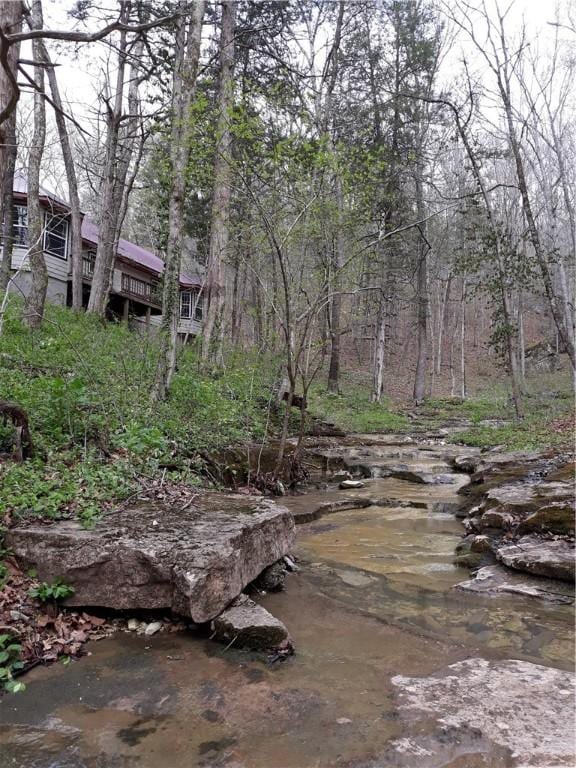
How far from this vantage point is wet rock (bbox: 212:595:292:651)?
316 centimetres

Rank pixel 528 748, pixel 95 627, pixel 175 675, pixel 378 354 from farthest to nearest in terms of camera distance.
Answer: pixel 378 354
pixel 95 627
pixel 175 675
pixel 528 748

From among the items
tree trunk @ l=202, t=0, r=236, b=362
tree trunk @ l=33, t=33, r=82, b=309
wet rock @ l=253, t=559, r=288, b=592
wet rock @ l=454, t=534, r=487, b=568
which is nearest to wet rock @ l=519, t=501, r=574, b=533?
wet rock @ l=454, t=534, r=487, b=568

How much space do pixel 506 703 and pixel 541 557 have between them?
2196mm

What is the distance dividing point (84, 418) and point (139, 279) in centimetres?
2310

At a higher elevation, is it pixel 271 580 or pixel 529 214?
pixel 529 214

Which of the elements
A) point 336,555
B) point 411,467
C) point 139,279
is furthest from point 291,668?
point 139,279

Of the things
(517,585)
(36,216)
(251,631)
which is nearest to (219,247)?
(36,216)

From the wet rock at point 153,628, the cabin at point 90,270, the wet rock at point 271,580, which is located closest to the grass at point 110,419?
the wet rock at point 153,628

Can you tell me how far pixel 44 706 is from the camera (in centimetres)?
258

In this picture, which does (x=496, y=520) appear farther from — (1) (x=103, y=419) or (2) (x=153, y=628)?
(1) (x=103, y=419)

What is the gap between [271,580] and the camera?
4230 millimetres

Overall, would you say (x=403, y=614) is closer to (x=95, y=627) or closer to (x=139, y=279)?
(x=95, y=627)

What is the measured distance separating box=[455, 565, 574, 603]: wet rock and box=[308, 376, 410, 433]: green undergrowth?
412 inches

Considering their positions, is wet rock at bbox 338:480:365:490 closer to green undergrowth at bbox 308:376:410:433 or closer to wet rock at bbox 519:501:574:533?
wet rock at bbox 519:501:574:533
